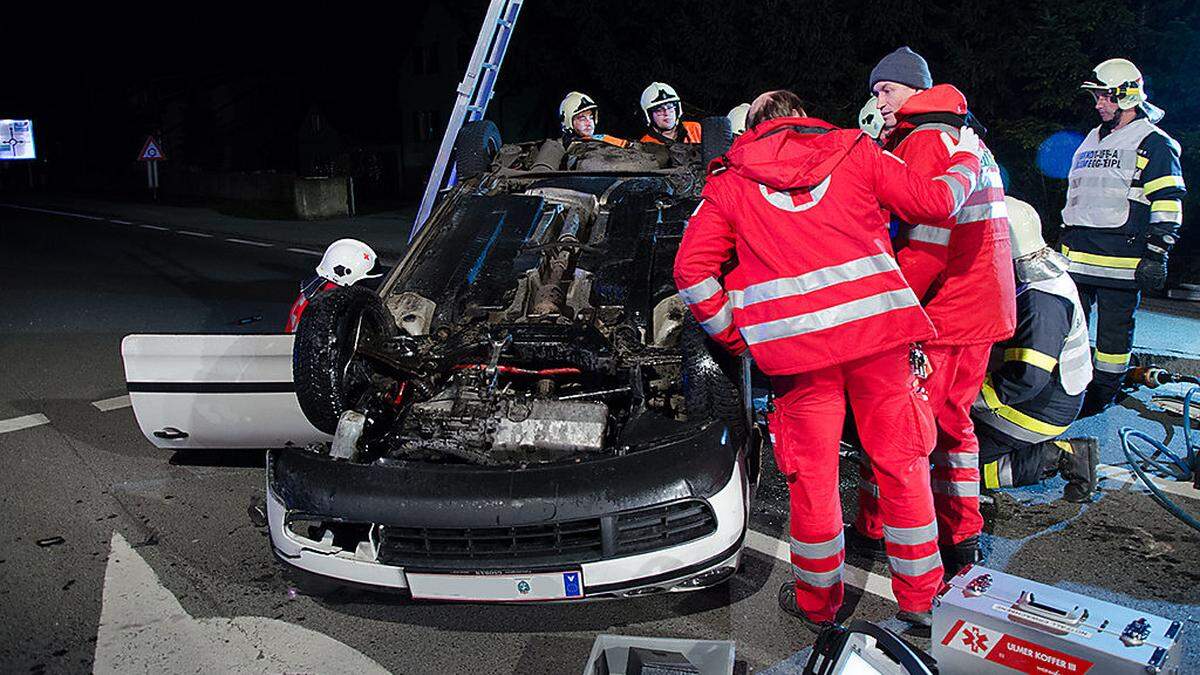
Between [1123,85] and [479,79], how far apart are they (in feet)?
14.9

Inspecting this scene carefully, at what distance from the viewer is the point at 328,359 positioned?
3.67 m

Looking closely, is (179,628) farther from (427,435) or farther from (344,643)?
(427,435)

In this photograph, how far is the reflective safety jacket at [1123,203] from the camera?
535cm

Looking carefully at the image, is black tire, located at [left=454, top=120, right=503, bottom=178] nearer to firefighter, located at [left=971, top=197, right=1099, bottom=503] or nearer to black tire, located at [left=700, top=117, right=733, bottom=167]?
black tire, located at [left=700, top=117, right=733, bottom=167]

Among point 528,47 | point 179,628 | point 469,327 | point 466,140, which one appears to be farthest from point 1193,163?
point 528,47

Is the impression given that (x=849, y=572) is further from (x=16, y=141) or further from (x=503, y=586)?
(x=16, y=141)

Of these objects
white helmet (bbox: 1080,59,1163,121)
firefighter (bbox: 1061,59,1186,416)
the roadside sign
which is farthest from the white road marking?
the roadside sign

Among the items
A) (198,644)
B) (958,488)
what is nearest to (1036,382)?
(958,488)

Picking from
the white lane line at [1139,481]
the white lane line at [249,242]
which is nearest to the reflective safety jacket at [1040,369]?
the white lane line at [1139,481]

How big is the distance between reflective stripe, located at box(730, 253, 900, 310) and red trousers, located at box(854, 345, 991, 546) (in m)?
0.69

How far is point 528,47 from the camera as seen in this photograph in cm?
2041

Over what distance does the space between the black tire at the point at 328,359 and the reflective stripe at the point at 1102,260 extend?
4.24 meters

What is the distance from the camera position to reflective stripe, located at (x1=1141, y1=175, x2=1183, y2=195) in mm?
5336

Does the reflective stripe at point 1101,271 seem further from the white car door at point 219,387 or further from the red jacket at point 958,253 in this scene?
the white car door at point 219,387
